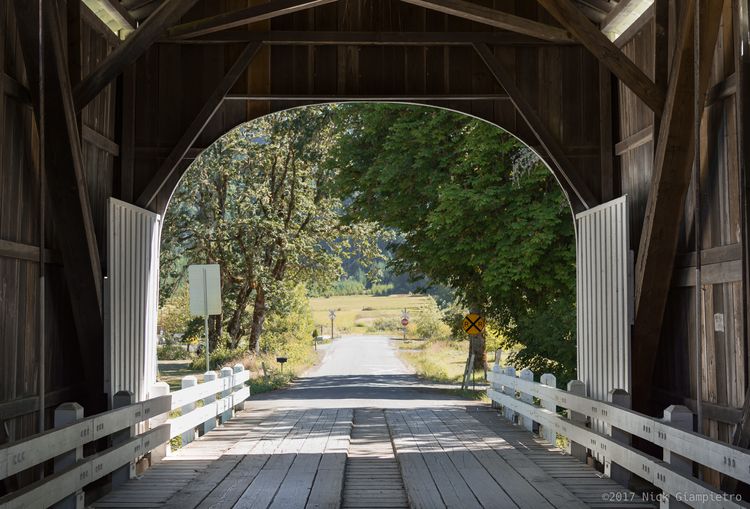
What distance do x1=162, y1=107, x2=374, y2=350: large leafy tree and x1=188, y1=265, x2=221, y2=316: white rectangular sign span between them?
15422 millimetres

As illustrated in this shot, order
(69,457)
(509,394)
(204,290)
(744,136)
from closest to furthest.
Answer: (744,136), (69,457), (509,394), (204,290)

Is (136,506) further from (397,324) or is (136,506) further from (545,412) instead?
(397,324)

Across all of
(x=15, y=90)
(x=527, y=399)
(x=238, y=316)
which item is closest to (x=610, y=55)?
(x=15, y=90)

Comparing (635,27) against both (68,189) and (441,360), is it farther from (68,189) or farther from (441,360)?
(441,360)

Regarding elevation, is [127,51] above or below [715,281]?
above

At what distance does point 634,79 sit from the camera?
9.14 metres

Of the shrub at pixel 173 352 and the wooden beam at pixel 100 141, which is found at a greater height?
the wooden beam at pixel 100 141

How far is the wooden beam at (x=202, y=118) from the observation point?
37.9ft

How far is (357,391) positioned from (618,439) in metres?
17.3

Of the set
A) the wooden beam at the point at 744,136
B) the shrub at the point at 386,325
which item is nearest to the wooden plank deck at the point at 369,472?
the wooden beam at the point at 744,136

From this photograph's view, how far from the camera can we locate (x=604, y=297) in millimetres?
10891

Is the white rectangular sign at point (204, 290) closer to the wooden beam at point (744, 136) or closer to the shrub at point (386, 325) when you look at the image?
the wooden beam at point (744, 136)

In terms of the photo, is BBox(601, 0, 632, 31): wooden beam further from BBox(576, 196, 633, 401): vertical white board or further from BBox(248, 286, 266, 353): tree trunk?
BBox(248, 286, 266, 353): tree trunk

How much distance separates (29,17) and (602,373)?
659 cm
